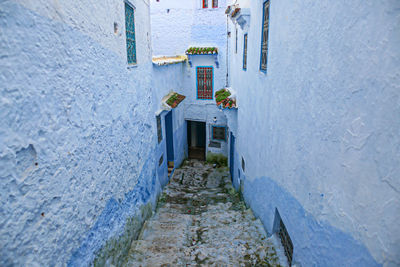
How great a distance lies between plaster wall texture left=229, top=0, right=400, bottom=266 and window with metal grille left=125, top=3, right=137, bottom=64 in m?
2.84

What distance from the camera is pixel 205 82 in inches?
519

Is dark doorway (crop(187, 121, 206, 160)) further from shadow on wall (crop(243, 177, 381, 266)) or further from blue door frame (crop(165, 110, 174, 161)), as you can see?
shadow on wall (crop(243, 177, 381, 266))

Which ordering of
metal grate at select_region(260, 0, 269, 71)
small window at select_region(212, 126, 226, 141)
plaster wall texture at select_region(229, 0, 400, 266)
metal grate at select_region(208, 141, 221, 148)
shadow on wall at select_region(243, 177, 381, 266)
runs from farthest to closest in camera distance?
metal grate at select_region(208, 141, 221, 148)
small window at select_region(212, 126, 226, 141)
metal grate at select_region(260, 0, 269, 71)
shadow on wall at select_region(243, 177, 381, 266)
plaster wall texture at select_region(229, 0, 400, 266)

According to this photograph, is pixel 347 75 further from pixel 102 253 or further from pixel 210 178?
pixel 210 178

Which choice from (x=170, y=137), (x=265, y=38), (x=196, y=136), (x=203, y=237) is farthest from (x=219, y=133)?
(x=265, y=38)

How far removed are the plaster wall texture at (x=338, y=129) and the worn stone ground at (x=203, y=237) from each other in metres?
1.15

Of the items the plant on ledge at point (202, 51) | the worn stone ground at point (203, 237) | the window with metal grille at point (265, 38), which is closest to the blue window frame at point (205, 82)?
the plant on ledge at point (202, 51)

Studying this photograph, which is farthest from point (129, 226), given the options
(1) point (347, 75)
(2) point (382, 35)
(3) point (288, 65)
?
(2) point (382, 35)

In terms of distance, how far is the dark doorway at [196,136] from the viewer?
15508 millimetres

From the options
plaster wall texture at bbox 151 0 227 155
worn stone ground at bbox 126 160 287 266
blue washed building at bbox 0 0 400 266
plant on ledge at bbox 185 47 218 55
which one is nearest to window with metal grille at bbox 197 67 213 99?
plaster wall texture at bbox 151 0 227 155

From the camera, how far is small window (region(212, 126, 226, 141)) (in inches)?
539

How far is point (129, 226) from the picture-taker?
16.7 ft

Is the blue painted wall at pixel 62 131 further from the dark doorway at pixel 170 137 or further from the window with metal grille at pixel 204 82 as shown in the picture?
the window with metal grille at pixel 204 82

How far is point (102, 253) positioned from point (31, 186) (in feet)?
6.37
